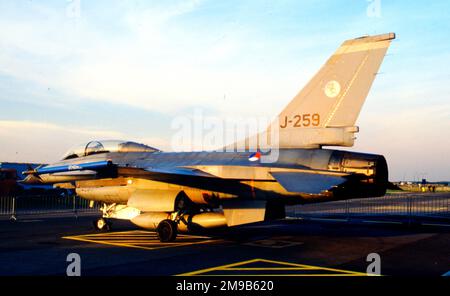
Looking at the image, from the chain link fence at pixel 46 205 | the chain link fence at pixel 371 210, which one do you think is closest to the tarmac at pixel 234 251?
the chain link fence at pixel 371 210

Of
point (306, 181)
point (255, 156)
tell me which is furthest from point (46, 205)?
point (306, 181)

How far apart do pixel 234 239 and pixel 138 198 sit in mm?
3267

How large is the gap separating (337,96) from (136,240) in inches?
289

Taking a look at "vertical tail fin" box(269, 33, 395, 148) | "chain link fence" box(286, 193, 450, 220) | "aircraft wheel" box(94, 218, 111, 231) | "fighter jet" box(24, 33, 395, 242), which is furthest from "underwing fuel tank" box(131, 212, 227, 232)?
"chain link fence" box(286, 193, 450, 220)

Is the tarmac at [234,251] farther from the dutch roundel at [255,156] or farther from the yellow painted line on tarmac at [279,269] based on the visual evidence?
the dutch roundel at [255,156]

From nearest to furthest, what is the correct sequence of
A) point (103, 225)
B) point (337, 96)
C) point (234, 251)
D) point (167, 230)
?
point (234, 251)
point (337, 96)
point (167, 230)
point (103, 225)

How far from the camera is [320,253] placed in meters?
11.0

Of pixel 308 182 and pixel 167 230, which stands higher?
pixel 308 182

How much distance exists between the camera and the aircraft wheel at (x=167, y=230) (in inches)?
507

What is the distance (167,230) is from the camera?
12.9 metres

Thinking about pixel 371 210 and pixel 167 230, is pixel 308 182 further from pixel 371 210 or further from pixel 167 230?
pixel 371 210

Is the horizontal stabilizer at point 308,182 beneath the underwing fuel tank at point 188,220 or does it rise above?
above

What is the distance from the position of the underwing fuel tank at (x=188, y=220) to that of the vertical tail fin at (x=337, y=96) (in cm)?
308

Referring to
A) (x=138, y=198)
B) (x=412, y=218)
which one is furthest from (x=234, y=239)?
(x=412, y=218)
